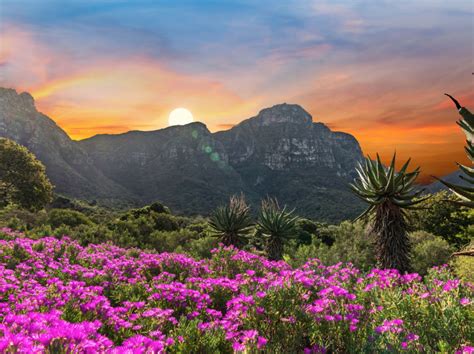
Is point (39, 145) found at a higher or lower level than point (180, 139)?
lower

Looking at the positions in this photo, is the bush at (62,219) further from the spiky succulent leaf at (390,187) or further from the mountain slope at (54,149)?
the mountain slope at (54,149)

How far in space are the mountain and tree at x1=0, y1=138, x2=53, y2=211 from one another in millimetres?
72131

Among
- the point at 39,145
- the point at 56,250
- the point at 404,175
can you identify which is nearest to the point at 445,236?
the point at 404,175

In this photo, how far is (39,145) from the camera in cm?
12512

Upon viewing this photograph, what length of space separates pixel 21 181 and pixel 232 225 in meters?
24.3

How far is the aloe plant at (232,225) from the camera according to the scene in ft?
49.1

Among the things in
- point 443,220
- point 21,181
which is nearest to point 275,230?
point 443,220

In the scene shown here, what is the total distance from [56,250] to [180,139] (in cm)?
17404

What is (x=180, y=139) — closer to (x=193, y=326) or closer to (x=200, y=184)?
(x=200, y=184)

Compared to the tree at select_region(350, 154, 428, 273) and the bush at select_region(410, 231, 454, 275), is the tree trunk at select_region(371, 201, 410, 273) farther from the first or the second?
the bush at select_region(410, 231, 454, 275)

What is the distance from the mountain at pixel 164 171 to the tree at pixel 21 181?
72.1 meters

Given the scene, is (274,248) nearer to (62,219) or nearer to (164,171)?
(62,219)

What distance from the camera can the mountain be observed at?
115000 mm

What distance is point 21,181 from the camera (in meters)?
30.2
